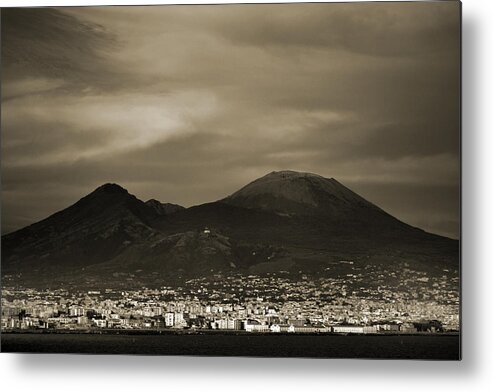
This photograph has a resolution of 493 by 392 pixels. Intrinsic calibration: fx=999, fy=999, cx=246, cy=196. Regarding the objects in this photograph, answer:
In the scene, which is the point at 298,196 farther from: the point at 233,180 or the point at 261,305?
the point at 261,305

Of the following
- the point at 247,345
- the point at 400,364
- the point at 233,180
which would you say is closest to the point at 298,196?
the point at 233,180

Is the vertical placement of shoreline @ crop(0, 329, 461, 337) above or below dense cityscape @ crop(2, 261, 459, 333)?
below

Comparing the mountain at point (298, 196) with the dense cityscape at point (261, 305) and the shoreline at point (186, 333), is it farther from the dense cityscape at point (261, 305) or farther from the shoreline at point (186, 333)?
the shoreline at point (186, 333)

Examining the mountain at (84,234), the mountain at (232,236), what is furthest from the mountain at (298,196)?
the mountain at (84,234)

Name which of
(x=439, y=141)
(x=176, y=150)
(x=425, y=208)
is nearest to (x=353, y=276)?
(x=425, y=208)

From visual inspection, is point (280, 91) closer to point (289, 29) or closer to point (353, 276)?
point (289, 29)

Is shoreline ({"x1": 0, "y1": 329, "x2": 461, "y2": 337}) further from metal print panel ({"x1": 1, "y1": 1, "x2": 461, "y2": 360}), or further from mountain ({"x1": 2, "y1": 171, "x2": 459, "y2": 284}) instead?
mountain ({"x1": 2, "y1": 171, "x2": 459, "y2": 284})

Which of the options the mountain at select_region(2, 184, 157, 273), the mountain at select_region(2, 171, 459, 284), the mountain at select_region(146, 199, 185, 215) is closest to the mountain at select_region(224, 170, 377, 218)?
the mountain at select_region(2, 171, 459, 284)
